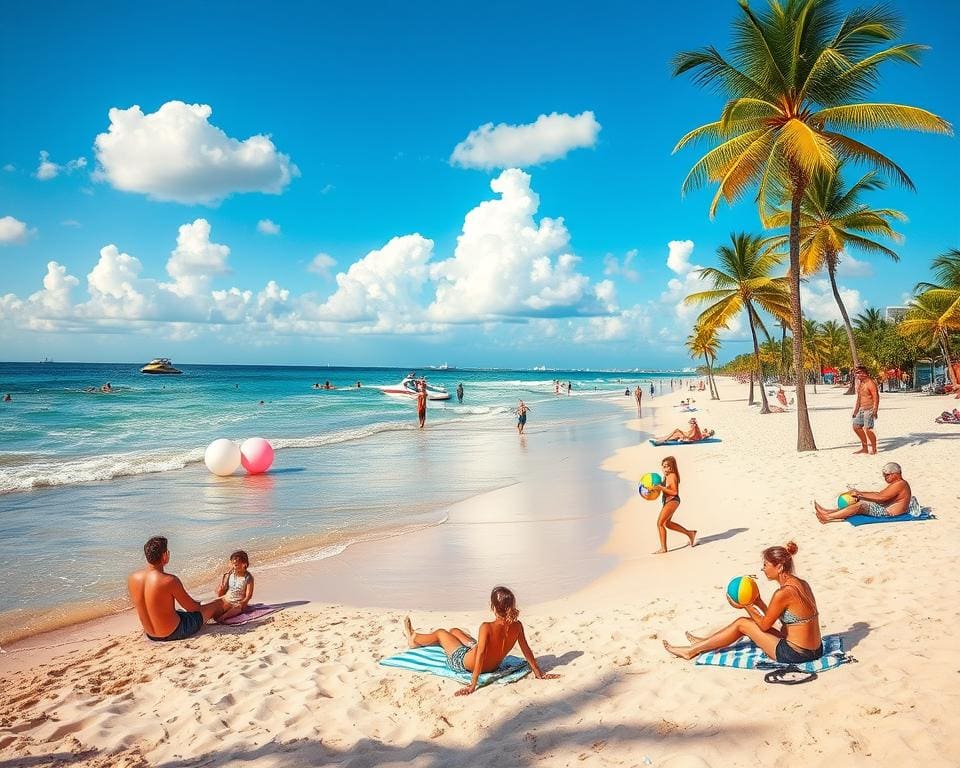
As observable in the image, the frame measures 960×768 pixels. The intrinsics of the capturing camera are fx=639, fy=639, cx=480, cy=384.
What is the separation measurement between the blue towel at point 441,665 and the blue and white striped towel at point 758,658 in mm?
1448

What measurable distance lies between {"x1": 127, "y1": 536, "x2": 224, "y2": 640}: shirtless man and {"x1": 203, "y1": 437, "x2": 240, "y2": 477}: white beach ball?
10227 millimetres

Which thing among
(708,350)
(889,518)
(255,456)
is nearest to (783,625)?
(889,518)

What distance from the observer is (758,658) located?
4945 mm

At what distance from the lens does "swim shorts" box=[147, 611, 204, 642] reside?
6.20 m

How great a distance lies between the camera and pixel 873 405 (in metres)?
14.1

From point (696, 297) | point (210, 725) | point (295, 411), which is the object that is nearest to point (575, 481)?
point (210, 725)

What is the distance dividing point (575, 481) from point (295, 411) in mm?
31758

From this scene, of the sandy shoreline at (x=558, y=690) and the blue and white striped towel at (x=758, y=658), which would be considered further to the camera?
the blue and white striped towel at (x=758, y=658)

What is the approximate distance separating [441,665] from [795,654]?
108 inches

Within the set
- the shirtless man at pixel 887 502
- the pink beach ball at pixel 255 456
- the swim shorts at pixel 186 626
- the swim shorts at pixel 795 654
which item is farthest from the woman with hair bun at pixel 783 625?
the pink beach ball at pixel 255 456

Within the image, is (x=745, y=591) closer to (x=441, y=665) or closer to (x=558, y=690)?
(x=558, y=690)

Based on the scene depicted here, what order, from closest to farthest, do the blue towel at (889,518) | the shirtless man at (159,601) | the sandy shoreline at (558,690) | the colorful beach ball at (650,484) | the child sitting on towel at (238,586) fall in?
1. the sandy shoreline at (558,690)
2. the shirtless man at (159,601)
3. the child sitting on towel at (238,586)
4. the colorful beach ball at (650,484)
5. the blue towel at (889,518)

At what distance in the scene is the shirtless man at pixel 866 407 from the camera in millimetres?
13789

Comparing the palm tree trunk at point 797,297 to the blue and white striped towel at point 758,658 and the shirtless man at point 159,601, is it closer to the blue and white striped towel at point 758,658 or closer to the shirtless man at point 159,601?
the blue and white striped towel at point 758,658
